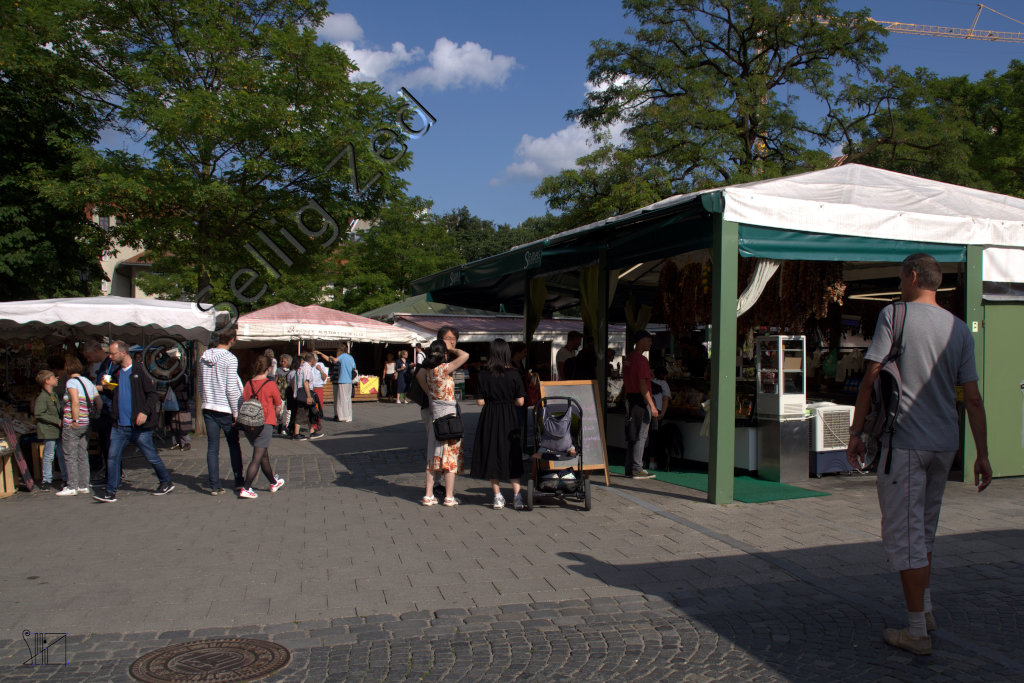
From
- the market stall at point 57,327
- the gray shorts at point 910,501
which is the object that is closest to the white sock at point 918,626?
the gray shorts at point 910,501

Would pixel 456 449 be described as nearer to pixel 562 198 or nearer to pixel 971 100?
pixel 562 198

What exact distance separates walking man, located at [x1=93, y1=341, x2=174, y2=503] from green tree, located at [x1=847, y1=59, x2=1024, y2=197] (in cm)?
2359

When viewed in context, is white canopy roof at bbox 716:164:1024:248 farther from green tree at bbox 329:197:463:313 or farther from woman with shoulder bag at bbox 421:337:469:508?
green tree at bbox 329:197:463:313

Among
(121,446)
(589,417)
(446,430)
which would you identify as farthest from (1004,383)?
(121,446)

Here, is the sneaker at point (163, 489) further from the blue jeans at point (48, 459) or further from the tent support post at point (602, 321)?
the tent support post at point (602, 321)

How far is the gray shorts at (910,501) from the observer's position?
12.7 feet

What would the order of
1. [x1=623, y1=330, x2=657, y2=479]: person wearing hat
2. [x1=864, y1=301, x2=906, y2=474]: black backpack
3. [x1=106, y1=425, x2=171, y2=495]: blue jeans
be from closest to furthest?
[x1=864, y1=301, x2=906, y2=474]: black backpack
[x1=106, y1=425, x2=171, y2=495]: blue jeans
[x1=623, y1=330, x2=657, y2=479]: person wearing hat

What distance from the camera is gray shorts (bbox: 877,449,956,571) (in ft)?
12.7

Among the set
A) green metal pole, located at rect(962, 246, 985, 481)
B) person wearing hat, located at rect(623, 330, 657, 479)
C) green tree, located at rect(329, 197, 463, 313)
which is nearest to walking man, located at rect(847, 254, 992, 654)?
person wearing hat, located at rect(623, 330, 657, 479)

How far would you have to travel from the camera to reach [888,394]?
3.98 m

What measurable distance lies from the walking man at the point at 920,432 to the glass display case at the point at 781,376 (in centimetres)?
477

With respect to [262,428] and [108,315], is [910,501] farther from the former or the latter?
[108,315]

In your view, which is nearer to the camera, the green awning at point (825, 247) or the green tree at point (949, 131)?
the green awning at point (825, 247)

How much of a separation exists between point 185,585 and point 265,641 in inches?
53.5
